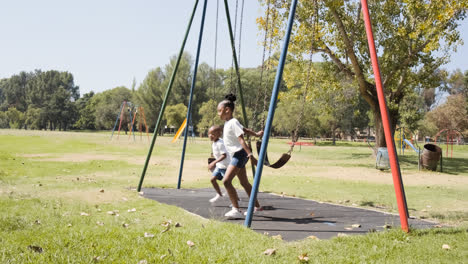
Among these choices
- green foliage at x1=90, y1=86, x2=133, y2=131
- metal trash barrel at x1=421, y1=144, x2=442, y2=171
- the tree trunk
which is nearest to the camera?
metal trash barrel at x1=421, y1=144, x2=442, y2=171

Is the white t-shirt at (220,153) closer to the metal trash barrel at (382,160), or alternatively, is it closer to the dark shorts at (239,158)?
the dark shorts at (239,158)

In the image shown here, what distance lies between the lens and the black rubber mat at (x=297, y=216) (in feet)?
15.1

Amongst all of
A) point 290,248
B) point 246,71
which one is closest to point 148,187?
point 290,248

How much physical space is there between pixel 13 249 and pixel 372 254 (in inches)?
129

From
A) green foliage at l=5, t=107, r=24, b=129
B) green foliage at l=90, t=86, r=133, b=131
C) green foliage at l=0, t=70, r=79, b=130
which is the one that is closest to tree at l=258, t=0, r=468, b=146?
green foliage at l=90, t=86, r=133, b=131

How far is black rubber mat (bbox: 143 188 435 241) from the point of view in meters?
4.60

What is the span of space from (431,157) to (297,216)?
477 inches

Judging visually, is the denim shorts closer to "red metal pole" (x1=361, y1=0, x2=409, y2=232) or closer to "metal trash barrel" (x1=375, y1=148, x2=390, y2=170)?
"red metal pole" (x1=361, y1=0, x2=409, y2=232)

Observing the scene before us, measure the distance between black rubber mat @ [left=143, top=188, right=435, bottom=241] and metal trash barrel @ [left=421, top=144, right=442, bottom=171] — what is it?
10.6 meters

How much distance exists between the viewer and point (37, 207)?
18.3 ft

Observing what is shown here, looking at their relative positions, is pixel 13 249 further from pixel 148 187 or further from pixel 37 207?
pixel 148 187

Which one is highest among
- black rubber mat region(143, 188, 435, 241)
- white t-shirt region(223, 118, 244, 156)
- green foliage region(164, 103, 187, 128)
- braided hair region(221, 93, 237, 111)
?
green foliage region(164, 103, 187, 128)

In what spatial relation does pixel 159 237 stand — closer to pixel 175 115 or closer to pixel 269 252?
pixel 269 252

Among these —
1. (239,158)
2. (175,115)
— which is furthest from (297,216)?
(175,115)
